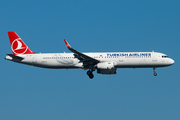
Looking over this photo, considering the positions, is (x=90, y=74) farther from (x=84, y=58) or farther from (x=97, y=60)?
(x=84, y=58)

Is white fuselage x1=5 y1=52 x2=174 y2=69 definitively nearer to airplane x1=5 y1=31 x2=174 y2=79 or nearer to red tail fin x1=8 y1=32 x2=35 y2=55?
airplane x1=5 y1=31 x2=174 y2=79

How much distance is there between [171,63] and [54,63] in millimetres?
20469

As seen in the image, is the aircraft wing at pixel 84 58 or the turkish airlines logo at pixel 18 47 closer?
the aircraft wing at pixel 84 58

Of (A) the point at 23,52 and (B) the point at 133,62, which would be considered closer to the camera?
(B) the point at 133,62

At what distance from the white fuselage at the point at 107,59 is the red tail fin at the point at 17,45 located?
2.09 meters

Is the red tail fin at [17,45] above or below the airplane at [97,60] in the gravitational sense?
above

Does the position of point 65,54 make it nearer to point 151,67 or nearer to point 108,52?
point 108,52

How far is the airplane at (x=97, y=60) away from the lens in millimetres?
56719

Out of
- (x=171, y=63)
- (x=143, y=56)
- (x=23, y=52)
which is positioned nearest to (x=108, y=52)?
(x=143, y=56)

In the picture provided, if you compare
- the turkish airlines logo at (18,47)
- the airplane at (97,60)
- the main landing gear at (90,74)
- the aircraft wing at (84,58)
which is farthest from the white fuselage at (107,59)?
the turkish airlines logo at (18,47)

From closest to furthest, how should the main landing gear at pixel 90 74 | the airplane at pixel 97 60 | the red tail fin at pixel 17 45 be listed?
the airplane at pixel 97 60, the main landing gear at pixel 90 74, the red tail fin at pixel 17 45

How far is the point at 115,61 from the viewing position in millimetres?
57094

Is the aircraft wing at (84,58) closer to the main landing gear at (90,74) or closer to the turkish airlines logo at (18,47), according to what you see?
the main landing gear at (90,74)

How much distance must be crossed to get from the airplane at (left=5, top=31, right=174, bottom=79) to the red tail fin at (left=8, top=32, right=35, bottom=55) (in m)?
1.18
